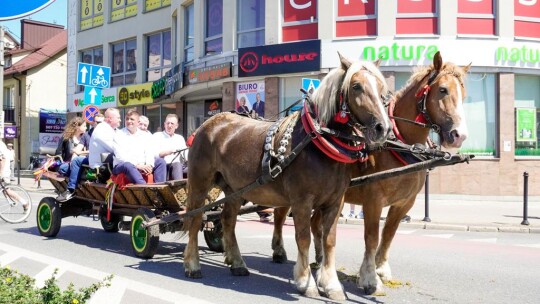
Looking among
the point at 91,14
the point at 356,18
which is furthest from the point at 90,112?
the point at 91,14

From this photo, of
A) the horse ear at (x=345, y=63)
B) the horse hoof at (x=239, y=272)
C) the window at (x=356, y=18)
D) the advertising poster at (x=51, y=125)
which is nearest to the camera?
the horse ear at (x=345, y=63)

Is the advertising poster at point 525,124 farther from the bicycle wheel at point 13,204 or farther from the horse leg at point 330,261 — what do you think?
the horse leg at point 330,261

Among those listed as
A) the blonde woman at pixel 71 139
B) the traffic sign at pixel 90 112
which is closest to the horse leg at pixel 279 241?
the blonde woman at pixel 71 139

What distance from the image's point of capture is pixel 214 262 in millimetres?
7602

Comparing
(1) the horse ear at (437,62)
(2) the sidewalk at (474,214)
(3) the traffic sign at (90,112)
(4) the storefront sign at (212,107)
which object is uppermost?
(4) the storefront sign at (212,107)

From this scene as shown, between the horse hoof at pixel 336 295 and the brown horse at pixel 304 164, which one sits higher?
the brown horse at pixel 304 164

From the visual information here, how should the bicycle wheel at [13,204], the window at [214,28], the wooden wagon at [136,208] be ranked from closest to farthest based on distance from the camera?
the wooden wagon at [136,208]
the bicycle wheel at [13,204]
the window at [214,28]

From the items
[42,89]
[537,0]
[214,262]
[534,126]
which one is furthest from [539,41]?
[42,89]

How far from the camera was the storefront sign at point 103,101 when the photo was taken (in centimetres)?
3086

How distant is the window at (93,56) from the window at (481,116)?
21461mm

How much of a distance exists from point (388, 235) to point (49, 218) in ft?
19.3

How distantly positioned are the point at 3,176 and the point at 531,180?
15871 mm

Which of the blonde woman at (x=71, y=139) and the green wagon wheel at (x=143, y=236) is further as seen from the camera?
the blonde woman at (x=71, y=139)

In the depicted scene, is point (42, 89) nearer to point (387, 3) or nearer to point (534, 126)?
point (387, 3)
